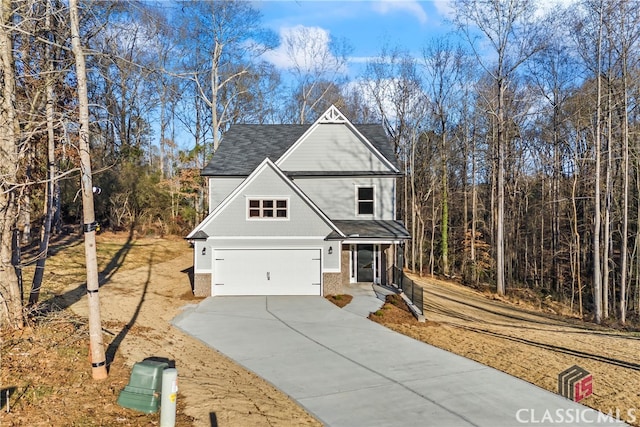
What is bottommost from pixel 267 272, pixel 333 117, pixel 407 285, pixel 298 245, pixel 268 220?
pixel 407 285

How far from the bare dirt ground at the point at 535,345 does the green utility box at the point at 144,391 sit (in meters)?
5.62

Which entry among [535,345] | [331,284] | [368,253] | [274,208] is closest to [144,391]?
[535,345]

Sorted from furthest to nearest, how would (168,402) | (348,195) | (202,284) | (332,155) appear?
(332,155) → (348,195) → (202,284) → (168,402)

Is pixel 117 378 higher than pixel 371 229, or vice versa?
pixel 371 229

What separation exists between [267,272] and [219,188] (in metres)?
5.29

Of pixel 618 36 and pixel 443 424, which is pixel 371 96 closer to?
pixel 618 36

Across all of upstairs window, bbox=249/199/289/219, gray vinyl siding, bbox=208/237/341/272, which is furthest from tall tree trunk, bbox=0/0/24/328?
upstairs window, bbox=249/199/289/219

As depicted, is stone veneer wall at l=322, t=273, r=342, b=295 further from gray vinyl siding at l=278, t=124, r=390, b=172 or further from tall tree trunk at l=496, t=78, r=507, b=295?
tall tree trunk at l=496, t=78, r=507, b=295

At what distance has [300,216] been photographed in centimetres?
1716

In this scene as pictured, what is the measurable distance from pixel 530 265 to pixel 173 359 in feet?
102

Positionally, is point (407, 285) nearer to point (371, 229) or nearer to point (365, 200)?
point (371, 229)

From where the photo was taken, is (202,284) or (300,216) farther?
(300,216)

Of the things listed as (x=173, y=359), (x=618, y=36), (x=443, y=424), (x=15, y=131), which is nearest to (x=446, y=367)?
(x=443, y=424)

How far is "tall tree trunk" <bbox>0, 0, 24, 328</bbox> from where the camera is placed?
8.80 metres
